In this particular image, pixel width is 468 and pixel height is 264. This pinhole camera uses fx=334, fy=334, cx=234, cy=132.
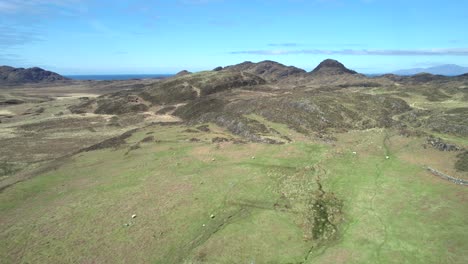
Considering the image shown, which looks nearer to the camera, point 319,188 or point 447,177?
point 447,177

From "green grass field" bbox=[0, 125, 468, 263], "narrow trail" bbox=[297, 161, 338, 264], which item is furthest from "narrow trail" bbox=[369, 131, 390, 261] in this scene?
"narrow trail" bbox=[297, 161, 338, 264]

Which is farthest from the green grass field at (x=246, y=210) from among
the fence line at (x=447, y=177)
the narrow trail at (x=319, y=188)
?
the fence line at (x=447, y=177)

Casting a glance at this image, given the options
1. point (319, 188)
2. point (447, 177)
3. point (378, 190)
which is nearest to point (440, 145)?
point (447, 177)

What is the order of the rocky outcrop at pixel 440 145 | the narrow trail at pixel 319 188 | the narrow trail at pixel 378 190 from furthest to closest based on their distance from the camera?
the rocky outcrop at pixel 440 145
the narrow trail at pixel 378 190
the narrow trail at pixel 319 188

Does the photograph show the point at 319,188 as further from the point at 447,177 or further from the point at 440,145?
the point at 440,145

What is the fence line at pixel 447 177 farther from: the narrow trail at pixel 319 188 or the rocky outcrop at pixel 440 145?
the narrow trail at pixel 319 188

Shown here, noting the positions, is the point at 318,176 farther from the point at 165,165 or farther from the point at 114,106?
the point at 114,106

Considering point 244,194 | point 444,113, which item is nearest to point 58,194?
point 244,194

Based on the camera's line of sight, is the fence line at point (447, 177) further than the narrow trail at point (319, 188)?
Yes

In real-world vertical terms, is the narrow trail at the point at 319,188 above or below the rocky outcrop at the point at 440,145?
below
